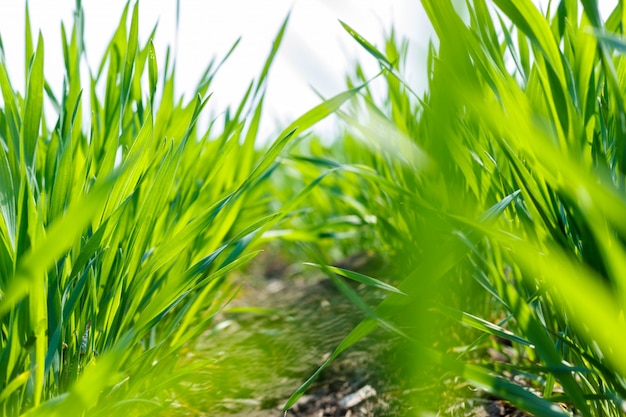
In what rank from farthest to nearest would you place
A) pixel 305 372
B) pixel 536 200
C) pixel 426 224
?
pixel 305 372, pixel 536 200, pixel 426 224

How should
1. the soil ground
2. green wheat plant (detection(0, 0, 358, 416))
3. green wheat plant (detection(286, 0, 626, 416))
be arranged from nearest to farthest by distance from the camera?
green wheat plant (detection(286, 0, 626, 416)) → green wheat plant (detection(0, 0, 358, 416)) → the soil ground

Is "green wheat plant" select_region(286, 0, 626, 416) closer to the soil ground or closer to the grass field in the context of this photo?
the grass field

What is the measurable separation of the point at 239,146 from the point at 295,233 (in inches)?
8.0

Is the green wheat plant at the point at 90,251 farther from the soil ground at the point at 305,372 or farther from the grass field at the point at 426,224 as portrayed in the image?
the soil ground at the point at 305,372

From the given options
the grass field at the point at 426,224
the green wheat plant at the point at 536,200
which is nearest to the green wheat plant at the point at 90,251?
the grass field at the point at 426,224

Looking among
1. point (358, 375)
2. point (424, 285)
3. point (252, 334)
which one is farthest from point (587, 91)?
point (252, 334)

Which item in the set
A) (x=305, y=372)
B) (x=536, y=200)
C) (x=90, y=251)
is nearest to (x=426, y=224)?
(x=536, y=200)

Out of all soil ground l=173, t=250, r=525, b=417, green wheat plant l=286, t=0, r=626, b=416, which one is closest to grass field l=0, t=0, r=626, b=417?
green wheat plant l=286, t=0, r=626, b=416

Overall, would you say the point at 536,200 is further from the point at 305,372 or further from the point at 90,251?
the point at 305,372

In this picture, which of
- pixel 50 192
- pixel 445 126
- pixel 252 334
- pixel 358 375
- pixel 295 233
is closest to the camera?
pixel 445 126

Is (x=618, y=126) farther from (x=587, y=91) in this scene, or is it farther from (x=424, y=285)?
(x=424, y=285)

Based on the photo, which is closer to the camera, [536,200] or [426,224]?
[426,224]

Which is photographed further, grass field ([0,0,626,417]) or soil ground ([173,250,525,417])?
soil ground ([173,250,525,417])

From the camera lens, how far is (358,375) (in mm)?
1133
